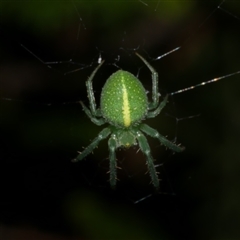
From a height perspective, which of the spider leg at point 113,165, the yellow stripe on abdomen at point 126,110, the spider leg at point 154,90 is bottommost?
the spider leg at point 113,165

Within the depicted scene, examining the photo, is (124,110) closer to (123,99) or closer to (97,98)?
(123,99)

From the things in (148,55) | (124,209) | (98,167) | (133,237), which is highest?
(148,55)

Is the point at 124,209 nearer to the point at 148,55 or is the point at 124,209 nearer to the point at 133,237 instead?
the point at 133,237

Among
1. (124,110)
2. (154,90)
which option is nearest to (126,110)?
(124,110)

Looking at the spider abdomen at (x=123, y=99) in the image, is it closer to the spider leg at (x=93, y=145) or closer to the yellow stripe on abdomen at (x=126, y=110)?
the yellow stripe on abdomen at (x=126, y=110)

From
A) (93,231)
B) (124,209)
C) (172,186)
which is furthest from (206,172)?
(93,231)

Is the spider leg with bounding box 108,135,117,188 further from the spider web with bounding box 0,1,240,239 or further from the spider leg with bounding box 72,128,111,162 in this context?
the spider web with bounding box 0,1,240,239

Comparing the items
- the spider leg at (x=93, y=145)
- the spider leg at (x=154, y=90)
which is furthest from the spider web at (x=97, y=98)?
the spider leg at (x=154, y=90)
